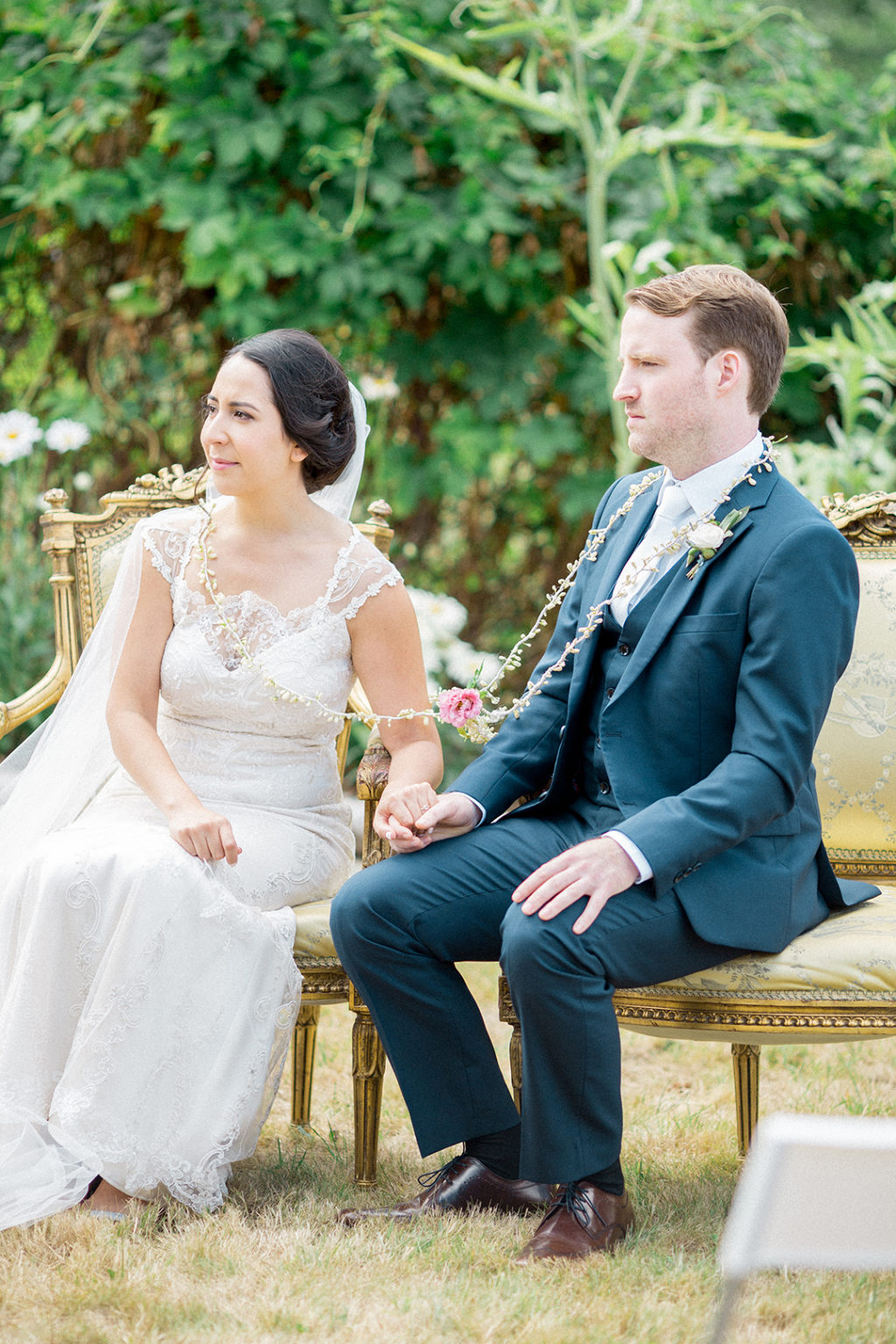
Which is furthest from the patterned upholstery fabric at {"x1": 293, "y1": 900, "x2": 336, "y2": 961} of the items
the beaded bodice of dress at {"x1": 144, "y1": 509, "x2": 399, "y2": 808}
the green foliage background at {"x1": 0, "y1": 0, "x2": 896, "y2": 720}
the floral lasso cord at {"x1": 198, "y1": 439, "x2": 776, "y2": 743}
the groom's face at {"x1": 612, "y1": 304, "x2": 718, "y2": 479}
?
the green foliage background at {"x1": 0, "y1": 0, "x2": 896, "y2": 720}

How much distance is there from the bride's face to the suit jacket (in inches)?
31.4

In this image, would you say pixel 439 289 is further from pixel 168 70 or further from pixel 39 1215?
pixel 39 1215

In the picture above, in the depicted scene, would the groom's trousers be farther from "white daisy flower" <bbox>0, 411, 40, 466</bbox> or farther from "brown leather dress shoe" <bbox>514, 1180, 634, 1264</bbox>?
"white daisy flower" <bbox>0, 411, 40, 466</bbox>

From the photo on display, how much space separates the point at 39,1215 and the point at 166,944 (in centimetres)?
51

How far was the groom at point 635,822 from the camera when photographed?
2.35m

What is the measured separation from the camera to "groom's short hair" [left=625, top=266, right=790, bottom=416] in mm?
2525

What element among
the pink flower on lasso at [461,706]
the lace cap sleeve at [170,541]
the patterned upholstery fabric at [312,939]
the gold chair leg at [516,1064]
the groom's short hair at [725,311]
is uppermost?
the groom's short hair at [725,311]

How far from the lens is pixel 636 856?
2340mm

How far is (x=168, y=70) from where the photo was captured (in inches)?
192

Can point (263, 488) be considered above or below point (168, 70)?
below

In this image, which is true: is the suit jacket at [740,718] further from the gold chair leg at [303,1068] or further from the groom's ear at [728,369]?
the gold chair leg at [303,1068]

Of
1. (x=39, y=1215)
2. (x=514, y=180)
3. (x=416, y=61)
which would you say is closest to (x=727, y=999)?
(x=39, y=1215)

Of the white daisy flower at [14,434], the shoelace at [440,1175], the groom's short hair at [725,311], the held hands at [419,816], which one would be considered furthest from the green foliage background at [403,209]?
the shoelace at [440,1175]

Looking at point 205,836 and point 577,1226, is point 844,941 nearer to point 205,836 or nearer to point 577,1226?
point 577,1226
